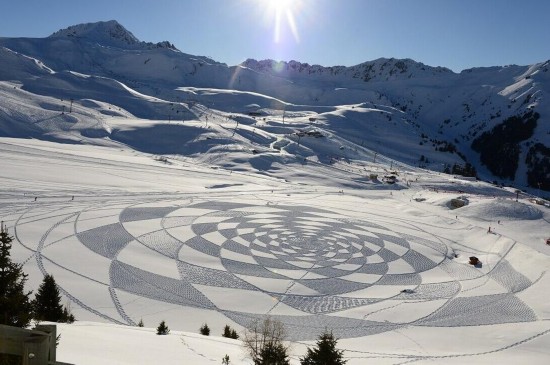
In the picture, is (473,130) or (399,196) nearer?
(399,196)

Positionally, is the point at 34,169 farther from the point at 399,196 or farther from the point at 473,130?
the point at 473,130

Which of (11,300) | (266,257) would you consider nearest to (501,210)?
(266,257)

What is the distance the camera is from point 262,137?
131 metres

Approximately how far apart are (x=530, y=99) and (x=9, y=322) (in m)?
228

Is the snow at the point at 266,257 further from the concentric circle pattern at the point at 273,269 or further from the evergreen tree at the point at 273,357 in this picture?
the evergreen tree at the point at 273,357

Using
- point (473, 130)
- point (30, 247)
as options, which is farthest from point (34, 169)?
point (473, 130)

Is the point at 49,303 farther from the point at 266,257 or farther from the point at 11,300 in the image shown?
the point at 266,257

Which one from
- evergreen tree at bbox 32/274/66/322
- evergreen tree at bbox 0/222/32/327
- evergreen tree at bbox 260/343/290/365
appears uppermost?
evergreen tree at bbox 0/222/32/327

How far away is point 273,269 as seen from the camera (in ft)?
116

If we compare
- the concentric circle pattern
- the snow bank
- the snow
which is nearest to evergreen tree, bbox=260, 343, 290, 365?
the snow

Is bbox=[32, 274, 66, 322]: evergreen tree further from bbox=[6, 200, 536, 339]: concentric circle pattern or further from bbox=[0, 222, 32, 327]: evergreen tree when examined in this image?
bbox=[0, 222, 32, 327]: evergreen tree

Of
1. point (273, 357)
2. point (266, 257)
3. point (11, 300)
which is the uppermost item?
point (266, 257)

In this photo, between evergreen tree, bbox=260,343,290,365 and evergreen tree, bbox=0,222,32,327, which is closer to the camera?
evergreen tree, bbox=0,222,32,327

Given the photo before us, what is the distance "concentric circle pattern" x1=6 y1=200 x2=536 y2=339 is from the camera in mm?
28156
